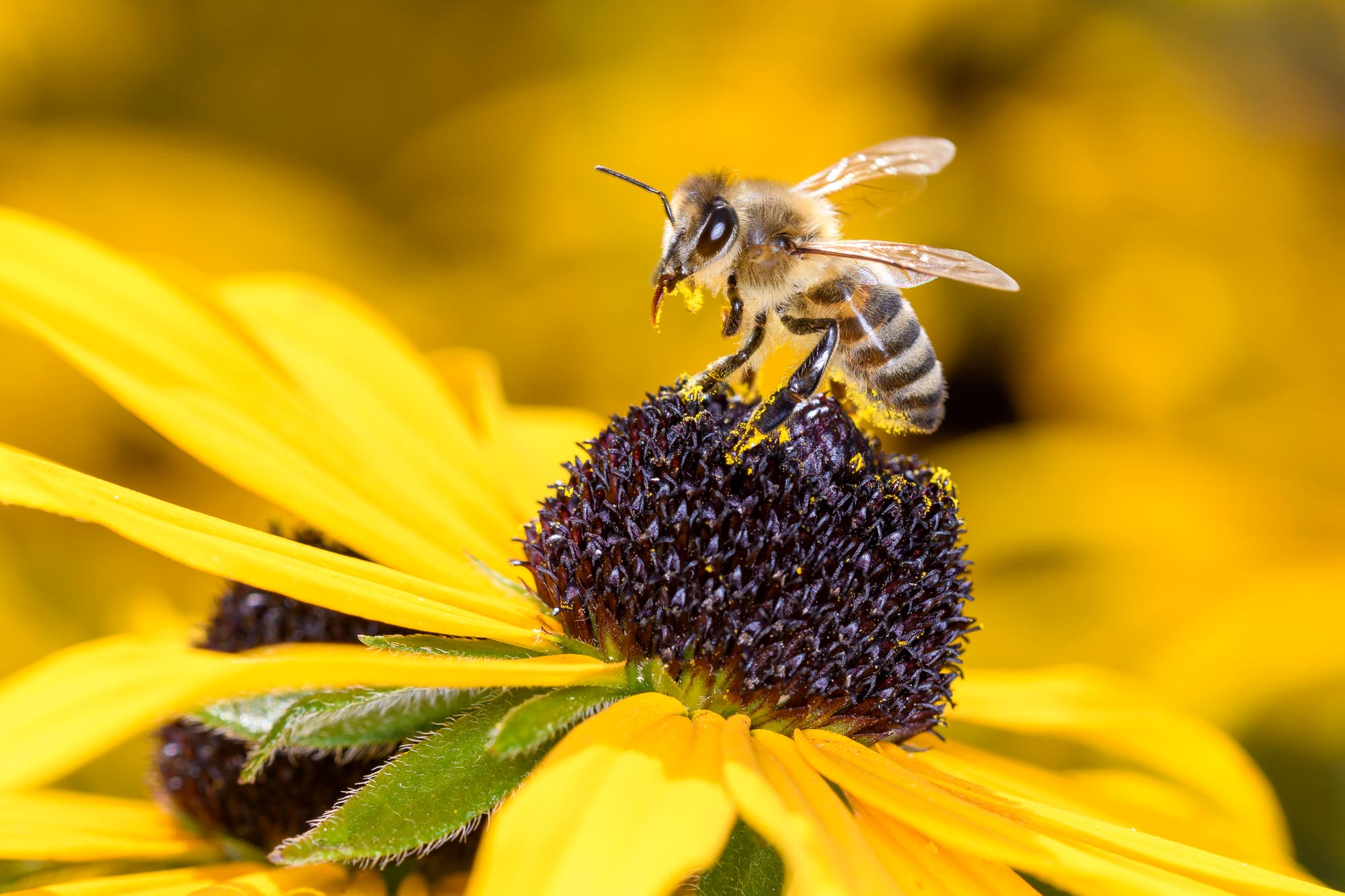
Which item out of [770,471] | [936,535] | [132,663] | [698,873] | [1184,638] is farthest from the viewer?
[1184,638]

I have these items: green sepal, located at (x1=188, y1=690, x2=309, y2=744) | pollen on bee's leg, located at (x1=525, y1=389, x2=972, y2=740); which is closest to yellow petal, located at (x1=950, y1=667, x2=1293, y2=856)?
pollen on bee's leg, located at (x1=525, y1=389, x2=972, y2=740)

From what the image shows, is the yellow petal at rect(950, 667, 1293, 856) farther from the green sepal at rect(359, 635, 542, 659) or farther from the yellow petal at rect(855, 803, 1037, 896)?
the green sepal at rect(359, 635, 542, 659)

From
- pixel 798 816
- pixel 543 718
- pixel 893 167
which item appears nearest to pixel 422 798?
pixel 543 718

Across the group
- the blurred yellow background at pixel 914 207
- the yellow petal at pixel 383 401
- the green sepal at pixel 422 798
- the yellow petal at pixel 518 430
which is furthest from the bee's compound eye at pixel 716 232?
the blurred yellow background at pixel 914 207

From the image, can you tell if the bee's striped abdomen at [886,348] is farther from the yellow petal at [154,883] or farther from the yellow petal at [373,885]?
the yellow petal at [154,883]

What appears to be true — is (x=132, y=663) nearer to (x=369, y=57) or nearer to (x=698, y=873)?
(x=698, y=873)

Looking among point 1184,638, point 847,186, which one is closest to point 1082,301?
point 1184,638
